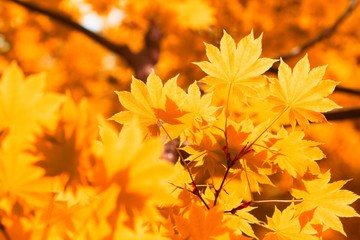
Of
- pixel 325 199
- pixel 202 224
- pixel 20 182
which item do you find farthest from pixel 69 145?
pixel 325 199

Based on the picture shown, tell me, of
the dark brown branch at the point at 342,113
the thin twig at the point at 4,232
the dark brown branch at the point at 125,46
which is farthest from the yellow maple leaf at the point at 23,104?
the dark brown branch at the point at 125,46

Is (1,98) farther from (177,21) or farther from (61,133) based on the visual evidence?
(177,21)

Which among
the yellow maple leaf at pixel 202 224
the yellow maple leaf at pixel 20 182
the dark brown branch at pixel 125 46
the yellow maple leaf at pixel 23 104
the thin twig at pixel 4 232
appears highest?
the yellow maple leaf at pixel 23 104

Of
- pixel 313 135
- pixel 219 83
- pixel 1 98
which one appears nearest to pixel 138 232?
pixel 1 98

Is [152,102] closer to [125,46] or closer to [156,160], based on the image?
[156,160]

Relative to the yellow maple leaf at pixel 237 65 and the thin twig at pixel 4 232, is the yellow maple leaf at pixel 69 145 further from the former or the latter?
the yellow maple leaf at pixel 237 65
